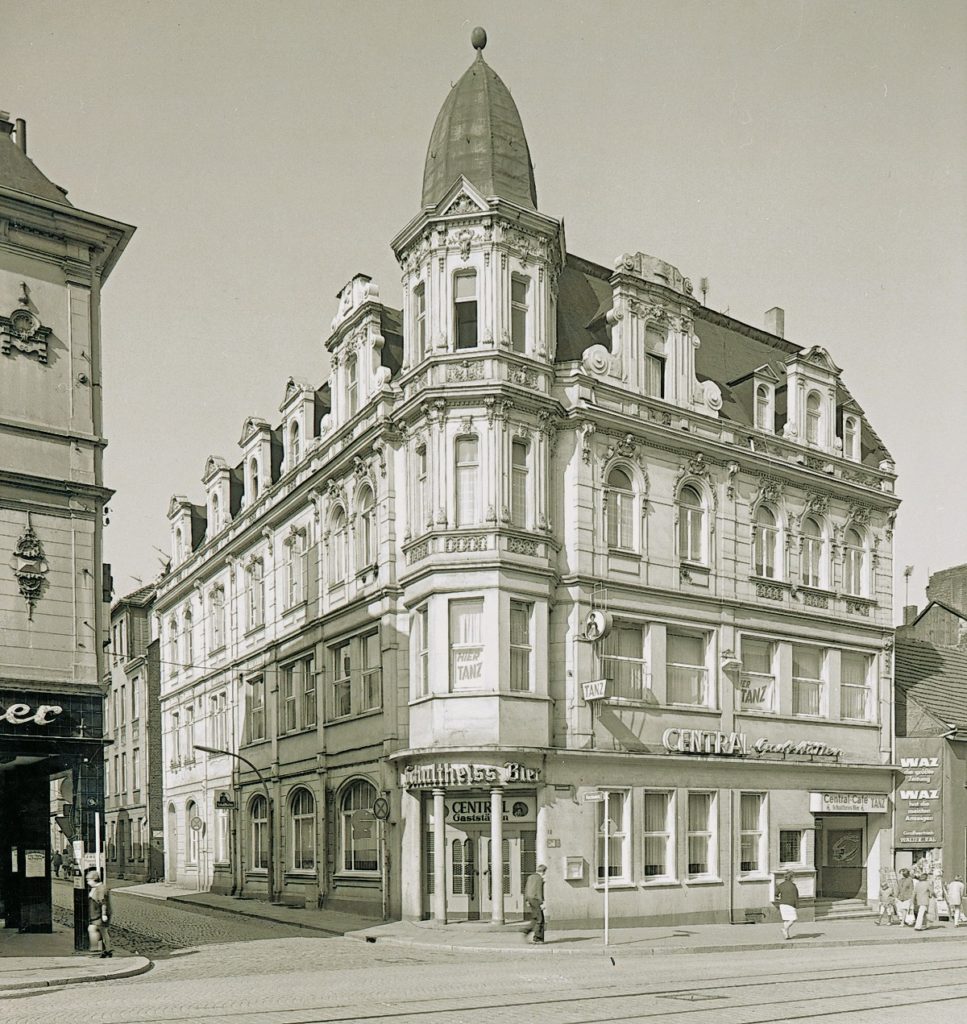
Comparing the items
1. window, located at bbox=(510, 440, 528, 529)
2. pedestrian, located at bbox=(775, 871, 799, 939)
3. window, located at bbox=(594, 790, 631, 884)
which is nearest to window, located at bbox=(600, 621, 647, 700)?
window, located at bbox=(594, 790, 631, 884)

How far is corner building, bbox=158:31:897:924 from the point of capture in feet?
89.7

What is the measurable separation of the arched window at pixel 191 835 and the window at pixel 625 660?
21.9m

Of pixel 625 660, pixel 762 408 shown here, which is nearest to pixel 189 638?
pixel 625 660

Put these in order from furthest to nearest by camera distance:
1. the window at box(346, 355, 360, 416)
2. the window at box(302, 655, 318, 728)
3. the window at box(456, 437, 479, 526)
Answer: the window at box(302, 655, 318, 728), the window at box(346, 355, 360, 416), the window at box(456, 437, 479, 526)

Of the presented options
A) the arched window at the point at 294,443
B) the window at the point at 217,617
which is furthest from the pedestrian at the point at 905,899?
the window at the point at 217,617

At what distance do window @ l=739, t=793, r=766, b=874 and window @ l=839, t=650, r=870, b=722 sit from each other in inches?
185

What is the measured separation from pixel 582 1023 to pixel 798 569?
72.7ft

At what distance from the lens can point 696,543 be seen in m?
31.7

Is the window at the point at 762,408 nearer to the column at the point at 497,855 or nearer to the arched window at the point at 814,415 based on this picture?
the arched window at the point at 814,415

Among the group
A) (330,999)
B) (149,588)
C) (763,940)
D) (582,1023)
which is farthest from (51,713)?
(149,588)

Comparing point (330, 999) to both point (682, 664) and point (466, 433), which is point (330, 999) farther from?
point (682, 664)

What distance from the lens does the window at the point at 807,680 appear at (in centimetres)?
3381

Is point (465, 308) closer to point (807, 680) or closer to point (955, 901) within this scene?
point (807, 680)

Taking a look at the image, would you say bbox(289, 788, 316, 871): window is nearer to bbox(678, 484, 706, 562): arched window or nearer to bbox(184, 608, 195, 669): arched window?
bbox(678, 484, 706, 562): arched window
